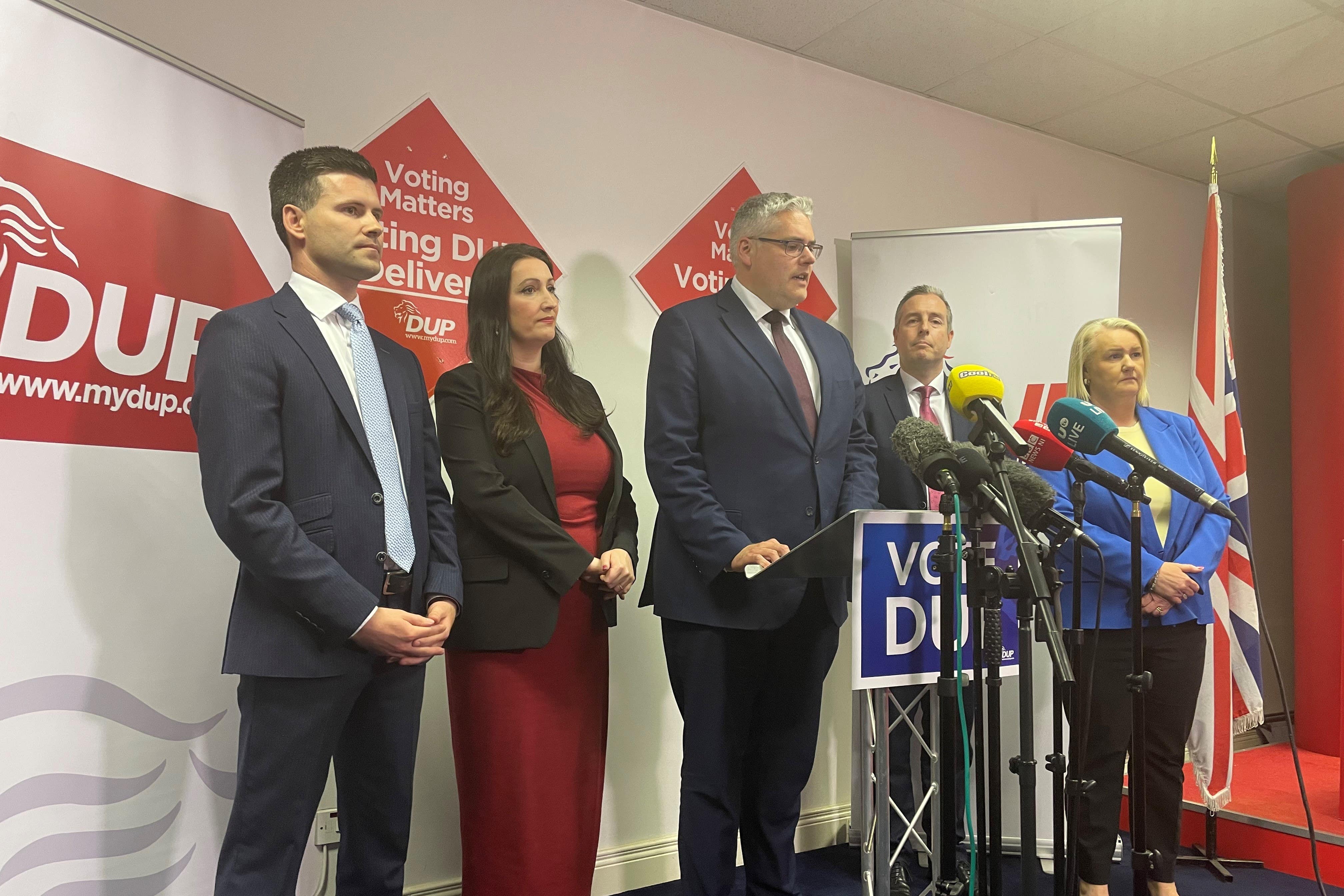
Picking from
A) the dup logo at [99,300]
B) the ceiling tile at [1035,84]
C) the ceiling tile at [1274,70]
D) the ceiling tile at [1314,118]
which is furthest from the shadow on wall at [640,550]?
the ceiling tile at [1314,118]

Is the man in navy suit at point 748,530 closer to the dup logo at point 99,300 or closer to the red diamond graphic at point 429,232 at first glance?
the red diamond graphic at point 429,232

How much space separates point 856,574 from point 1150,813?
1.55 m

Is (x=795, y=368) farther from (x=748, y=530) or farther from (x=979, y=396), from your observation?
(x=979, y=396)

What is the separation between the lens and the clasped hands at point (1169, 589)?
2402 millimetres

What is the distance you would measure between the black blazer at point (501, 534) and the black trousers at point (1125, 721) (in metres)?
1.43

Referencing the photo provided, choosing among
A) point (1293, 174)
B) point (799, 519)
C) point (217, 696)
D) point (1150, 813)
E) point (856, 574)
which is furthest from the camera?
point (1293, 174)

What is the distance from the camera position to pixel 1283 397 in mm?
5645

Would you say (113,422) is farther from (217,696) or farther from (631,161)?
(631,161)

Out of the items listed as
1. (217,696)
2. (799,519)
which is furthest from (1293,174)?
(217,696)

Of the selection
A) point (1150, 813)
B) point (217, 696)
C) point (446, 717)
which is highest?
point (217, 696)

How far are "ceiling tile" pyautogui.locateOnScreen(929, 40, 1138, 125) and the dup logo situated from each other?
10.7 feet

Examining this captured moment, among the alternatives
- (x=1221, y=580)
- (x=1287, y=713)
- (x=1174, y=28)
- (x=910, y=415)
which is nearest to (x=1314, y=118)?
(x=1174, y=28)

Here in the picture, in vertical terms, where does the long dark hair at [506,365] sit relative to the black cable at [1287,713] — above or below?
above

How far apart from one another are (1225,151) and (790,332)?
3809 mm
